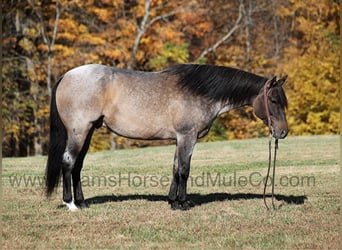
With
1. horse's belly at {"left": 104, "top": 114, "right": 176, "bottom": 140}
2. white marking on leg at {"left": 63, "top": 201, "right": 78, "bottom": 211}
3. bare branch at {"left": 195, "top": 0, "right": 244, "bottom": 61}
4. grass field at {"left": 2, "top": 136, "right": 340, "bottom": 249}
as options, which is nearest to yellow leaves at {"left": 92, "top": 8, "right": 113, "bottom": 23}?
bare branch at {"left": 195, "top": 0, "right": 244, "bottom": 61}

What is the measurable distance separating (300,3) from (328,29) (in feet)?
7.54

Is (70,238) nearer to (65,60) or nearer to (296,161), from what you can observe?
(296,161)

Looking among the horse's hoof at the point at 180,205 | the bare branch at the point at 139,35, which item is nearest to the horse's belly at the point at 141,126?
the horse's hoof at the point at 180,205

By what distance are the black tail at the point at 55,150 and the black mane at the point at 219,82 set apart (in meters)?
1.83

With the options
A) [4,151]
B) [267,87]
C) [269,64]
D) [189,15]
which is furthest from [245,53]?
[267,87]

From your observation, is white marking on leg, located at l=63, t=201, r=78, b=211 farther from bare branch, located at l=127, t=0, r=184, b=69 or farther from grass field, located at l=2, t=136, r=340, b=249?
bare branch, located at l=127, t=0, r=184, b=69

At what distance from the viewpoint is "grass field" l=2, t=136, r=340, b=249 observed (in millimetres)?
6234

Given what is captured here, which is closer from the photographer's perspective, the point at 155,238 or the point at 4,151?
the point at 155,238

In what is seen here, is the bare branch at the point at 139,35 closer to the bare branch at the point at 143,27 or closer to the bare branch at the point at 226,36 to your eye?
the bare branch at the point at 143,27

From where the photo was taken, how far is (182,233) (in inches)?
258

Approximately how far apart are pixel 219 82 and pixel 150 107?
3.52ft

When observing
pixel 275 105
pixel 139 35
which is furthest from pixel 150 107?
pixel 139 35

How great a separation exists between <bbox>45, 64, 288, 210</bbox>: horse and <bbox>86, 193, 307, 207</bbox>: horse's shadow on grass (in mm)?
829

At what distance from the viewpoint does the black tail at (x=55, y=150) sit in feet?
27.0
